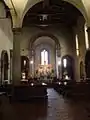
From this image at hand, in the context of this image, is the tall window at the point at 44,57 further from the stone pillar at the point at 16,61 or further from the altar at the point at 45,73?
the stone pillar at the point at 16,61

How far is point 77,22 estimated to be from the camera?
23.0 meters

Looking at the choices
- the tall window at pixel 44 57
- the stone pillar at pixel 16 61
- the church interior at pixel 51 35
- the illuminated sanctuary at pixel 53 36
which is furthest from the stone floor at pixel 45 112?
the tall window at pixel 44 57

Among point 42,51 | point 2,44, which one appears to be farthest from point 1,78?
point 42,51

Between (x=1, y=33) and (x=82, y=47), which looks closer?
(x=1, y=33)

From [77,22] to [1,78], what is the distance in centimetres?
1058

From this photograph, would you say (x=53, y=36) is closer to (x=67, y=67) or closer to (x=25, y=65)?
(x=67, y=67)

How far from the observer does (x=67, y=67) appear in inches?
955

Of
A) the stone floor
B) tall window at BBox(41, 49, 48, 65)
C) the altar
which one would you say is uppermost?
tall window at BBox(41, 49, 48, 65)

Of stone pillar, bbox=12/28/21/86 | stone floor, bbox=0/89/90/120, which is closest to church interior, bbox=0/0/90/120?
stone pillar, bbox=12/28/21/86

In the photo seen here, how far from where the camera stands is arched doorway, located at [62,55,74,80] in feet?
78.9

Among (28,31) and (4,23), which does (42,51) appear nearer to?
(28,31)

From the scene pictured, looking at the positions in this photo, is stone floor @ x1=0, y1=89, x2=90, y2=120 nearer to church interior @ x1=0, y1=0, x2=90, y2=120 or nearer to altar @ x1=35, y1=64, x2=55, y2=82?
church interior @ x1=0, y1=0, x2=90, y2=120

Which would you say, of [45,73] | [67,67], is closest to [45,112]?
[67,67]

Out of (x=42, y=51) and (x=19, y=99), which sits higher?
(x=42, y=51)
